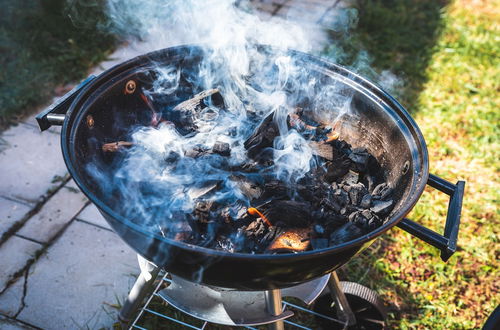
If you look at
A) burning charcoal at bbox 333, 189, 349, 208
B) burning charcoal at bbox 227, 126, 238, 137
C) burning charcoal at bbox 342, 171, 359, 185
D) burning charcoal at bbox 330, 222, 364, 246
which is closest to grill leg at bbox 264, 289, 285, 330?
burning charcoal at bbox 330, 222, 364, 246

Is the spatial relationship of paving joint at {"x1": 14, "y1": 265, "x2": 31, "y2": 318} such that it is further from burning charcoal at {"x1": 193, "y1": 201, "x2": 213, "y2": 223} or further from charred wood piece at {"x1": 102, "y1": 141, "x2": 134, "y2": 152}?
burning charcoal at {"x1": 193, "y1": 201, "x2": 213, "y2": 223}

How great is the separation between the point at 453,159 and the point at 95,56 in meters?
3.07

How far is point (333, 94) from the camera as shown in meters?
1.93

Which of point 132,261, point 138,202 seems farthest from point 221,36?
point 132,261

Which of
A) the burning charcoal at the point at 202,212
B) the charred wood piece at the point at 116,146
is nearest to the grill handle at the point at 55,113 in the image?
the charred wood piece at the point at 116,146

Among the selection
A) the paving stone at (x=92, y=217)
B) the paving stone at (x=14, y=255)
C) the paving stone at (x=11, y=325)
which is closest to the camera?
the paving stone at (x=11, y=325)

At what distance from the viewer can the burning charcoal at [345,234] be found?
4.83ft

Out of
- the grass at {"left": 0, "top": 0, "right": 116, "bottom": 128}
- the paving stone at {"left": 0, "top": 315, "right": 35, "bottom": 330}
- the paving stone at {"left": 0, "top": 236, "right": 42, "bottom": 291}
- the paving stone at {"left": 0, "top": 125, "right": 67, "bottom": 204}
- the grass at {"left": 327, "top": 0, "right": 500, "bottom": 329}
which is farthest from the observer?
the grass at {"left": 0, "top": 0, "right": 116, "bottom": 128}

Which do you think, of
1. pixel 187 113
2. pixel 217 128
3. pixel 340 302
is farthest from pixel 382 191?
pixel 187 113

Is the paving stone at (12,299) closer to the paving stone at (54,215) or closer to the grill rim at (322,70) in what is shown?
the paving stone at (54,215)

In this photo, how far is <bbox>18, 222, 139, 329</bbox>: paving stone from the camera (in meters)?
2.12

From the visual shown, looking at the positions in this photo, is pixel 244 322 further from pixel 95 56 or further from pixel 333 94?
pixel 95 56

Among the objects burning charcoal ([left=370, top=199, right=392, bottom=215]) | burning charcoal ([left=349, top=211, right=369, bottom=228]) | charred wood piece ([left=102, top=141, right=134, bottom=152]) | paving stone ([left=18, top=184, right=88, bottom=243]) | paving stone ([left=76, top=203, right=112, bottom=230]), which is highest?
burning charcoal ([left=370, top=199, right=392, bottom=215])

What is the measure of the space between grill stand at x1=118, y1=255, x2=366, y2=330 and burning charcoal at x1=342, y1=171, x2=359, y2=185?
45 cm
